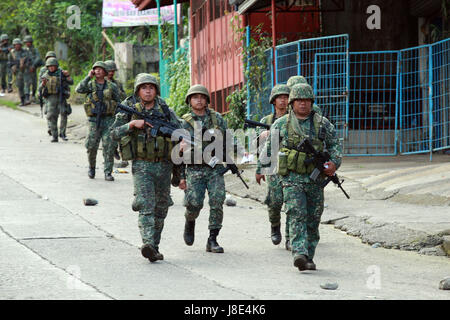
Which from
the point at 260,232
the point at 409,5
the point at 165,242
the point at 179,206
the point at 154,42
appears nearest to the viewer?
the point at 165,242

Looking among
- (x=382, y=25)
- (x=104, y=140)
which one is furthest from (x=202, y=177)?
(x=382, y=25)

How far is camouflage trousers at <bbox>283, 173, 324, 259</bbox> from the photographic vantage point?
786cm

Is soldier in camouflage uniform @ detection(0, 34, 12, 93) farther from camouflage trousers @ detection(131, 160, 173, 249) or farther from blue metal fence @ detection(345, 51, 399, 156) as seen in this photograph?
camouflage trousers @ detection(131, 160, 173, 249)

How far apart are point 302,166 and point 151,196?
152 cm

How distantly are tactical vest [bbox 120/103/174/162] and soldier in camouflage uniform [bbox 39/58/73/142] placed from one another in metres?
10.4

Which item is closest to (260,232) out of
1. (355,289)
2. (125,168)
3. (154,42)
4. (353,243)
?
(353,243)

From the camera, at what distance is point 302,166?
790 cm

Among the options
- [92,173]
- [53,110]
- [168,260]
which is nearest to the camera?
[168,260]

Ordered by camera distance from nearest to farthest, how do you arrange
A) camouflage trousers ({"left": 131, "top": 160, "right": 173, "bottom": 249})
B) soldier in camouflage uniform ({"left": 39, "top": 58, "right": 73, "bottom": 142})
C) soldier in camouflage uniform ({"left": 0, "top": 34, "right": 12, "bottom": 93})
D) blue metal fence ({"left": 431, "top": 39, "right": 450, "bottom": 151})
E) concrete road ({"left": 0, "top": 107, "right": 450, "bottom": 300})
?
concrete road ({"left": 0, "top": 107, "right": 450, "bottom": 300}) → camouflage trousers ({"left": 131, "top": 160, "right": 173, "bottom": 249}) → blue metal fence ({"left": 431, "top": 39, "right": 450, "bottom": 151}) → soldier in camouflage uniform ({"left": 39, "top": 58, "right": 73, "bottom": 142}) → soldier in camouflage uniform ({"left": 0, "top": 34, "right": 12, "bottom": 93})

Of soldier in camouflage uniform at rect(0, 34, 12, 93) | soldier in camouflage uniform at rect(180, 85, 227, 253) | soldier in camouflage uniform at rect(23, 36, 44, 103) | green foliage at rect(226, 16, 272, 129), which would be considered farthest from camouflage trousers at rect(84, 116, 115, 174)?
soldier in camouflage uniform at rect(0, 34, 12, 93)

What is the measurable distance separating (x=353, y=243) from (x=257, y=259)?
1.54 meters

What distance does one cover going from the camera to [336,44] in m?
16.0

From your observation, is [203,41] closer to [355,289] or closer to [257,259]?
[257,259]

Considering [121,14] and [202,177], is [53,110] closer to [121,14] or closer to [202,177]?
[121,14]
